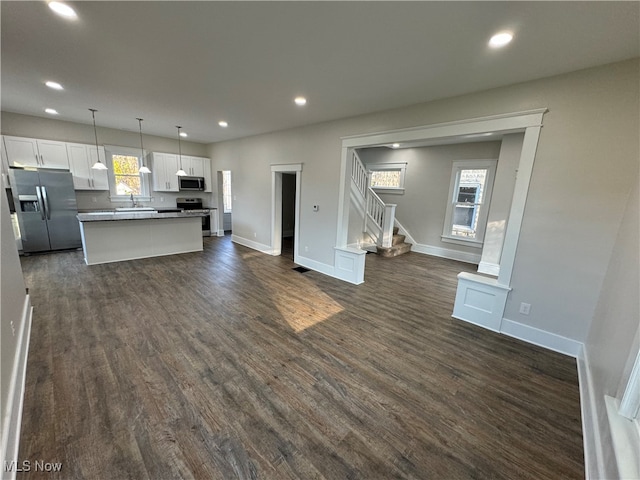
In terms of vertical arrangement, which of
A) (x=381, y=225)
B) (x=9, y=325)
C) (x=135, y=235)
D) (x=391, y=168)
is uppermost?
(x=391, y=168)

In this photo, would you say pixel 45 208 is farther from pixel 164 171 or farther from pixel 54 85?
pixel 54 85

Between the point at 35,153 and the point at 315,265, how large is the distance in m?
6.33

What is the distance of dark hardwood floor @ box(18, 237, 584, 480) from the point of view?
149 cm

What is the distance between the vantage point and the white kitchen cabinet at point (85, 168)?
5.62 m

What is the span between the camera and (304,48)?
221 centimetres

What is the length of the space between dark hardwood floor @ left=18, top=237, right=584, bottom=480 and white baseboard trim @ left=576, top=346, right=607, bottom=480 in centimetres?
7

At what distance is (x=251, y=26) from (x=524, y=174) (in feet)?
9.88

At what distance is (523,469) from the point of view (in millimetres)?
1496

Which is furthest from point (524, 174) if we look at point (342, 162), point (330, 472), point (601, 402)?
point (330, 472)

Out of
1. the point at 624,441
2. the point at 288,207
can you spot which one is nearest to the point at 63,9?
the point at 624,441

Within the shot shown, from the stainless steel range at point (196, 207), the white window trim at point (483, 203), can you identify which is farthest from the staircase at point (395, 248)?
the stainless steel range at point (196, 207)

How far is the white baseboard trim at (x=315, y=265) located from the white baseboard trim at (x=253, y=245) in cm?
96

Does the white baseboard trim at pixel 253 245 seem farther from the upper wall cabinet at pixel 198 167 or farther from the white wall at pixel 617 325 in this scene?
the white wall at pixel 617 325

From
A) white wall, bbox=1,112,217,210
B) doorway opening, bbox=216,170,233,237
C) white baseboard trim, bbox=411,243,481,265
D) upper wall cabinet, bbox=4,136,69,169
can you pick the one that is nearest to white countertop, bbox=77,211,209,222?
white wall, bbox=1,112,217,210
